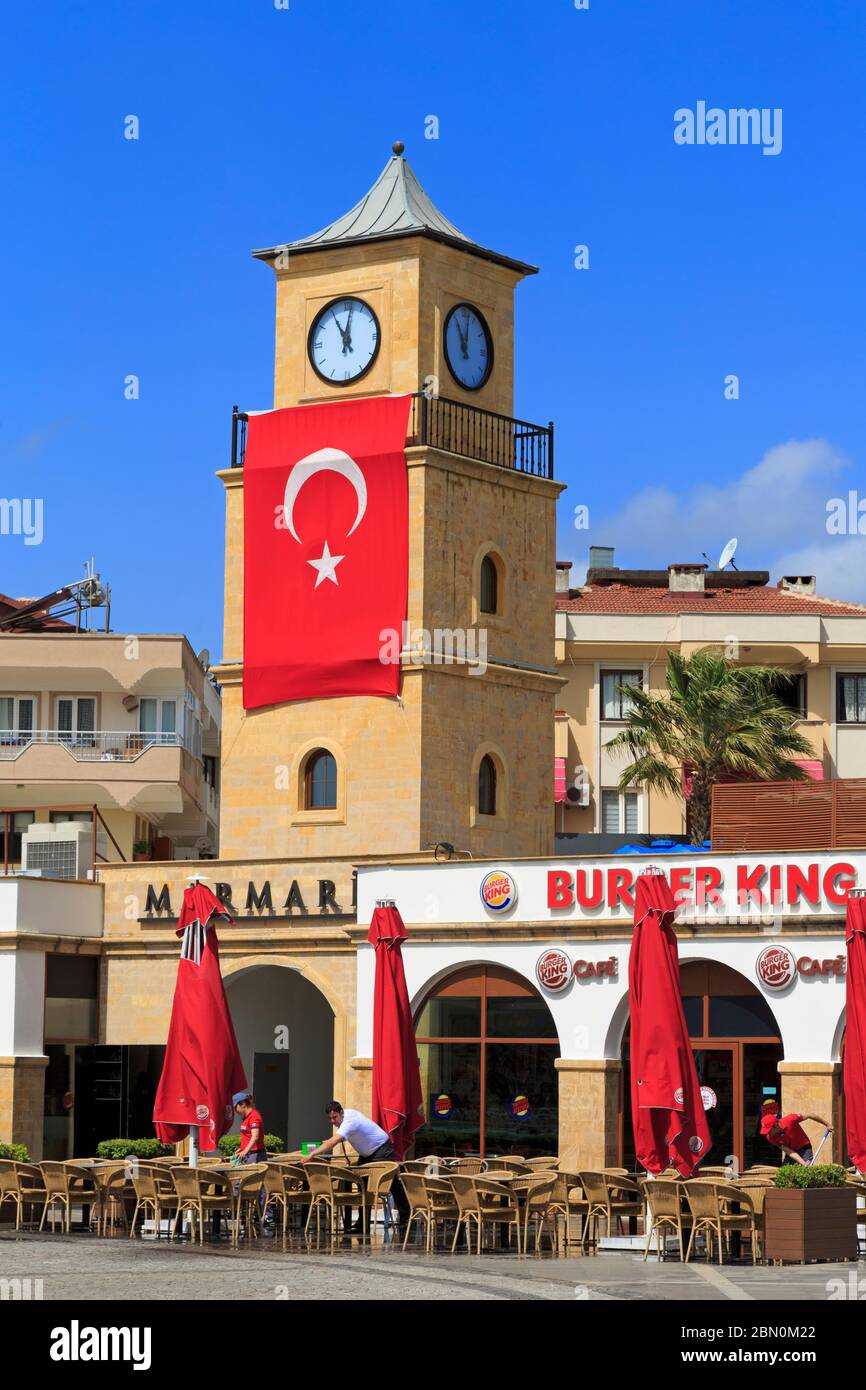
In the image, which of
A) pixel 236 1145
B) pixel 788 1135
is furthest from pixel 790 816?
pixel 236 1145

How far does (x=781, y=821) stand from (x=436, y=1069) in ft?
20.4

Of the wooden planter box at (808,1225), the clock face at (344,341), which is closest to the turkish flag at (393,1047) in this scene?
the wooden planter box at (808,1225)

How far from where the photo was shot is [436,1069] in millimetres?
35688

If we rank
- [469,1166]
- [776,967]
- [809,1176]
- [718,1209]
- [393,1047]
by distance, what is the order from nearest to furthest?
[809,1176] < [718,1209] < [469,1166] < [393,1047] < [776,967]

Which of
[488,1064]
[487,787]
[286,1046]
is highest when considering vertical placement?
[487,787]

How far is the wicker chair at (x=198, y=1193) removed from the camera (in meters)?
26.8

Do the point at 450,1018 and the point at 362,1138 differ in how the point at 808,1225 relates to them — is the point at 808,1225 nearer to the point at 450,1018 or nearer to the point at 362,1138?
the point at 362,1138

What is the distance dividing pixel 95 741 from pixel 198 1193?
3146 cm

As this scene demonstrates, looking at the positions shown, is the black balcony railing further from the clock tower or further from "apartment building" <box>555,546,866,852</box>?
"apartment building" <box>555,546,866,852</box>

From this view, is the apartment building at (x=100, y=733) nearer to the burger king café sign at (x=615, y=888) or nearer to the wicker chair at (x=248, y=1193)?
the burger king café sign at (x=615, y=888)

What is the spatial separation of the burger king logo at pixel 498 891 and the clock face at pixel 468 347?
10921 mm

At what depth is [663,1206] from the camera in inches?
1002
